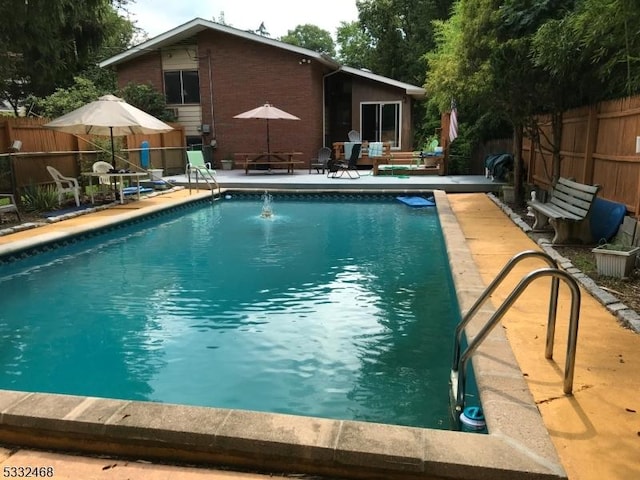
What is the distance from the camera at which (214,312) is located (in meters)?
4.92

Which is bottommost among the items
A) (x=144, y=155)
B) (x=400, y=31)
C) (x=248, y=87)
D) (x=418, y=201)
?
(x=418, y=201)

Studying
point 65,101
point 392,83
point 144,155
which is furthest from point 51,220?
point 392,83

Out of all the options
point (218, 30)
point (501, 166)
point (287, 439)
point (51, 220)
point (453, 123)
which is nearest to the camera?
point (287, 439)

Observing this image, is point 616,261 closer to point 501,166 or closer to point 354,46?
point 501,166

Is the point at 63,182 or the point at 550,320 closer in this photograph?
the point at 550,320

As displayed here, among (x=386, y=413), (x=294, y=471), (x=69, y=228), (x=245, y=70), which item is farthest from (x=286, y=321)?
(x=245, y=70)

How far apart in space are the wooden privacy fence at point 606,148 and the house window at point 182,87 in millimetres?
13775

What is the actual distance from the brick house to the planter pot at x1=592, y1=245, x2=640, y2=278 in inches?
555

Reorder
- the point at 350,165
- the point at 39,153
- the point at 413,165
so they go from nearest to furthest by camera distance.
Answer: the point at 39,153 → the point at 350,165 → the point at 413,165

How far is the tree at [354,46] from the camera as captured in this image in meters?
31.7

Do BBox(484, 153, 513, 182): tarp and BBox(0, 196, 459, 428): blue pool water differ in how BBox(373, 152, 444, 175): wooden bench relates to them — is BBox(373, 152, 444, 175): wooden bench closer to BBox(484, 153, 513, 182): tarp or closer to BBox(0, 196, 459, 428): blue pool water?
BBox(484, 153, 513, 182): tarp

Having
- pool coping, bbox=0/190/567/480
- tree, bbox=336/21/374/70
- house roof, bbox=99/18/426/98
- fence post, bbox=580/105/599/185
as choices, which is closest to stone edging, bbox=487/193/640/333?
fence post, bbox=580/105/599/185

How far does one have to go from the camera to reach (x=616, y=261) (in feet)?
15.5

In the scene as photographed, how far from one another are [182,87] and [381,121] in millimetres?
7398
